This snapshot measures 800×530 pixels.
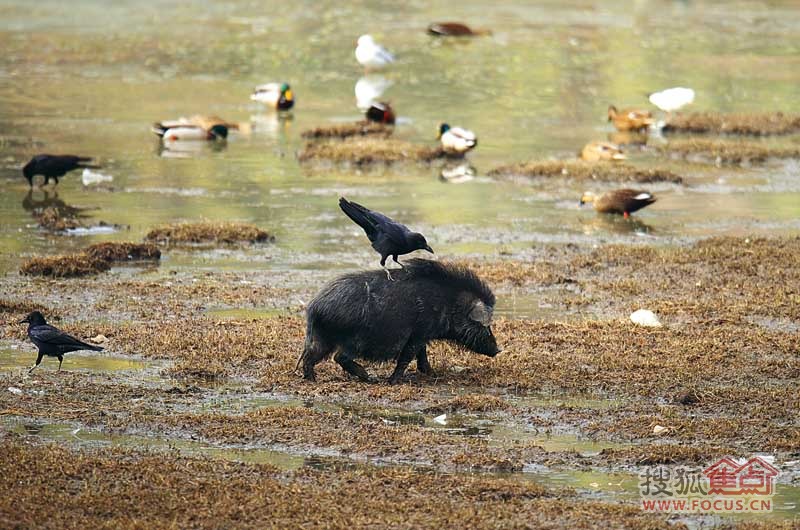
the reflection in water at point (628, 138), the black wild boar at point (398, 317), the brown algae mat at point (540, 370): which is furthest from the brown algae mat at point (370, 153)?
the black wild boar at point (398, 317)

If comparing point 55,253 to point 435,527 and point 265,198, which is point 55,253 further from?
point 435,527

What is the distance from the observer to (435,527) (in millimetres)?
7559

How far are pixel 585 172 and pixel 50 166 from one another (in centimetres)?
765

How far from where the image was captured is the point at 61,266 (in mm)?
14234

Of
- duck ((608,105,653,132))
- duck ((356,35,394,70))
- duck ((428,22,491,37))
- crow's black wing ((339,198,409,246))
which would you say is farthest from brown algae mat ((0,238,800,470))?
duck ((428,22,491,37))

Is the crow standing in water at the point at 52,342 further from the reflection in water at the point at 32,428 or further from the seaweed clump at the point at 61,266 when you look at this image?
the seaweed clump at the point at 61,266

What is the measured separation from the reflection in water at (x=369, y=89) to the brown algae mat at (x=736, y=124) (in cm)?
600

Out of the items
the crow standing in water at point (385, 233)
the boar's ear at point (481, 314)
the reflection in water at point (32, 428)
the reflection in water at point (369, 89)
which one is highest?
the crow standing in water at point (385, 233)

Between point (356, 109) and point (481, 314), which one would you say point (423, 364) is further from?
point (356, 109)

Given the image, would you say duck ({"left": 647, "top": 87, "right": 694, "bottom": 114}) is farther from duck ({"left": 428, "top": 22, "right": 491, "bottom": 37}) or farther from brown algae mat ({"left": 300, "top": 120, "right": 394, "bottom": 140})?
duck ({"left": 428, "top": 22, "right": 491, "bottom": 37})

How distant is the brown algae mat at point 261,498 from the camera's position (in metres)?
7.62

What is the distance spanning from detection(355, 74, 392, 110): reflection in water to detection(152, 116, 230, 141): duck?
4.29m

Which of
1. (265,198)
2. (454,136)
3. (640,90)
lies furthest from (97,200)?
(640,90)

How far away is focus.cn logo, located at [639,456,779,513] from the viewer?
8094mm
